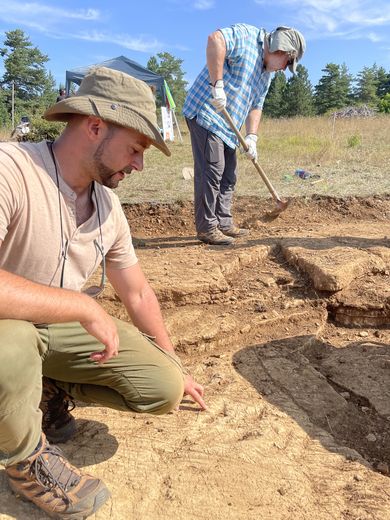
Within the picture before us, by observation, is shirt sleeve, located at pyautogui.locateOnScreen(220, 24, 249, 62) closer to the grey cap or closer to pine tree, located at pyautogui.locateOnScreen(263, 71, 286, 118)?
the grey cap

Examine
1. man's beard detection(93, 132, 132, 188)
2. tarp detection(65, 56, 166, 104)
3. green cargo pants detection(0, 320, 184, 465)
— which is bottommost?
green cargo pants detection(0, 320, 184, 465)

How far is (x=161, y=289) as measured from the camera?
3.35 meters

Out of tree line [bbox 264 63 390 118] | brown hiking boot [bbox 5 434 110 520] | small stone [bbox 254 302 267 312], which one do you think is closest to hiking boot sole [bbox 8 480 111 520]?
brown hiking boot [bbox 5 434 110 520]

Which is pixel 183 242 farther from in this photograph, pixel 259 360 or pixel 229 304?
pixel 259 360

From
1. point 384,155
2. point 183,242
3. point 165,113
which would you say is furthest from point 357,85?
point 183,242

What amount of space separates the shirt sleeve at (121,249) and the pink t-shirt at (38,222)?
0.12m

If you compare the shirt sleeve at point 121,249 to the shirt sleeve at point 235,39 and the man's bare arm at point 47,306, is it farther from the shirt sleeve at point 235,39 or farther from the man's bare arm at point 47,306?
the shirt sleeve at point 235,39

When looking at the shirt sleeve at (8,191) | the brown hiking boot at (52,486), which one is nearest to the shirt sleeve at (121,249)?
the shirt sleeve at (8,191)

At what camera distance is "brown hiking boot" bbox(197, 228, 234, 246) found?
4363mm

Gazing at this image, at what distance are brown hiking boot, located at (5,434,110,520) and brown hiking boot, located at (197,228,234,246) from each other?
285cm

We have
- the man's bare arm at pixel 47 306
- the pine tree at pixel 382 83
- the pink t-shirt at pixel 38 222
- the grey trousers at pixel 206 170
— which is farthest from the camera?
the pine tree at pixel 382 83

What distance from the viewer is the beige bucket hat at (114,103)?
1683 mm

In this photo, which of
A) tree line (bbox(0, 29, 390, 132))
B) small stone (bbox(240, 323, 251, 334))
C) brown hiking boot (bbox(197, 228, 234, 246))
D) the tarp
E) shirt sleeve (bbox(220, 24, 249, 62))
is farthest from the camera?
tree line (bbox(0, 29, 390, 132))

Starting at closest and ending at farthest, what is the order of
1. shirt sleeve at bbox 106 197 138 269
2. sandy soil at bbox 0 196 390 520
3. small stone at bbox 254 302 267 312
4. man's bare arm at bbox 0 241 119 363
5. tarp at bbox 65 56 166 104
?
man's bare arm at bbox 0 241 119 363
sandy soil at bbox 0 196 390 520
shirt sleeve at bbox 106 197 138 269
small stone at bbox 254 302 267 312
tarp at bbox 65 56 166 104
